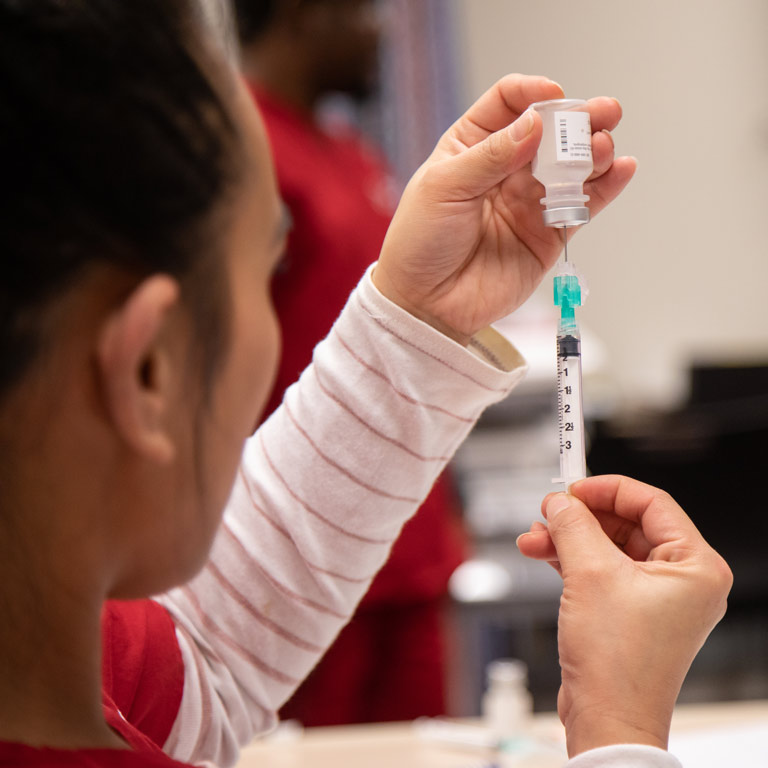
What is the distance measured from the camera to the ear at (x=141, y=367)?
1.54 ft

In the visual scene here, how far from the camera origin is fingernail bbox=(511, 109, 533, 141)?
0.67 meters

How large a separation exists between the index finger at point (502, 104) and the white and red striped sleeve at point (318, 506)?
14 cm

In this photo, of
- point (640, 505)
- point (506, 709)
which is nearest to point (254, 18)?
point (506, 709)

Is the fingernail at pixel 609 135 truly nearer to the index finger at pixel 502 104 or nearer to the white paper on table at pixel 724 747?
the index finger at pixel 502 104

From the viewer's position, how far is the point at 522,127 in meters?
0.67

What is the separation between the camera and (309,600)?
805mm

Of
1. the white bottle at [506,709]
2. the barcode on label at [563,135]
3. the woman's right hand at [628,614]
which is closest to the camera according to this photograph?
the woman's right hand at [628,614]

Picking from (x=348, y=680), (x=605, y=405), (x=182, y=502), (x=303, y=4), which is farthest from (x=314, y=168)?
(x=605, y=405)

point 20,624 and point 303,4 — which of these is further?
point 303,4

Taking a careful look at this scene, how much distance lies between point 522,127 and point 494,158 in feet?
0.09

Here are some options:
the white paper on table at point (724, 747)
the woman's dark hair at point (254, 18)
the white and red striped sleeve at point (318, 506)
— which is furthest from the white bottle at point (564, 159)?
the woman's dark hair at point (254, 18)

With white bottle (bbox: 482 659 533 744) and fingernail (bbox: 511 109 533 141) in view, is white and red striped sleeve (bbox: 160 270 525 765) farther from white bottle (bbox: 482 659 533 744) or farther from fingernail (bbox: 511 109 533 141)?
white bottle (bbox: 482 659 533 744)

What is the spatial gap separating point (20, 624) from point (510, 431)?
189cm

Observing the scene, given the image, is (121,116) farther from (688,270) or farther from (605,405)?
(688,270)
